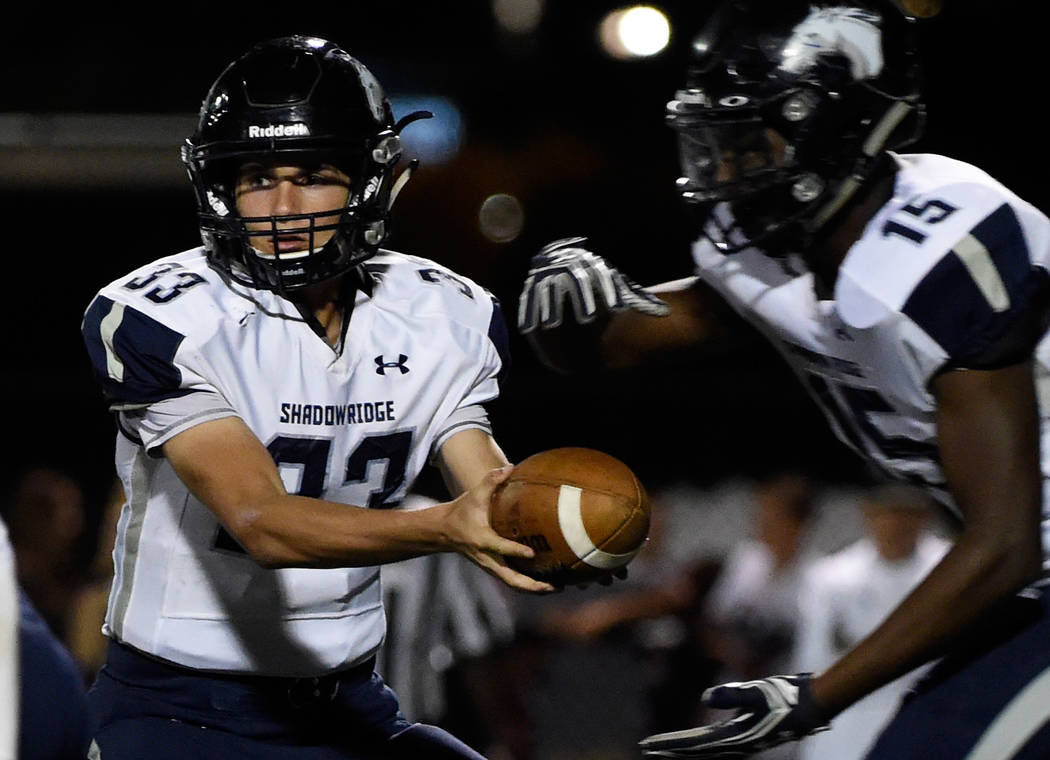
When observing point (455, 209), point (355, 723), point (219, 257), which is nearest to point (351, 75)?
point (219, 257)

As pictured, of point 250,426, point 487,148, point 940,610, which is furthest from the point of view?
point 487,148

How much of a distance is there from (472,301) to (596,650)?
4.25 meters

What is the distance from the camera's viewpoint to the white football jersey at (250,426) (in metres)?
2.57

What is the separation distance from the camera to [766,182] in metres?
2.80

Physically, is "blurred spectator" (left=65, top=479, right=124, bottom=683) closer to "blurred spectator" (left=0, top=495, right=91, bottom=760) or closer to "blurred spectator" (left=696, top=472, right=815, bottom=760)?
"blurred spectator" (left=696, top=472, right=815, bottom=760)

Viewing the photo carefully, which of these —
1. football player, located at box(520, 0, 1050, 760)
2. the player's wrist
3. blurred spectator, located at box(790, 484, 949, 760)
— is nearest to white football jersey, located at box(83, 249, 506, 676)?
→ football player, located at box(520, 0, 1050, 760)

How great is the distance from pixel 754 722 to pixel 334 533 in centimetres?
75

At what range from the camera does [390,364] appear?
2.77 m

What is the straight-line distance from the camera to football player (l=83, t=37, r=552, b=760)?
2529mm

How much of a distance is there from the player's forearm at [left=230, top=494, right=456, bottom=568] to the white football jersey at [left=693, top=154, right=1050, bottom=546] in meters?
0.82

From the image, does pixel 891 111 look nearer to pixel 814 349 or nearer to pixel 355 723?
pixel 814 349

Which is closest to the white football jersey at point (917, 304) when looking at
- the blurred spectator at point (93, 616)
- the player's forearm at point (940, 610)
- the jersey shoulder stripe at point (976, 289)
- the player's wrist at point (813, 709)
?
the jersey shoulder stripe at point (976, 289)

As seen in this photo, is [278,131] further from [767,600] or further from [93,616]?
[767,600]

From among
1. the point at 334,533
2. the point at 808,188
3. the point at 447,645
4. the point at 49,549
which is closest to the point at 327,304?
the point at 334,533
